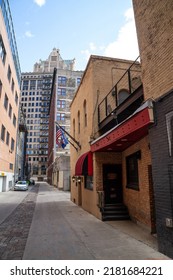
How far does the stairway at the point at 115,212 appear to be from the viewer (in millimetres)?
8961

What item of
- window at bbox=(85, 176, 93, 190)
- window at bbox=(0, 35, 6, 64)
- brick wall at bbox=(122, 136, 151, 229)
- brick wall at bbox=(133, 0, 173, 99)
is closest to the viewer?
brick wall at bbox=(133, 0, 173, 99)

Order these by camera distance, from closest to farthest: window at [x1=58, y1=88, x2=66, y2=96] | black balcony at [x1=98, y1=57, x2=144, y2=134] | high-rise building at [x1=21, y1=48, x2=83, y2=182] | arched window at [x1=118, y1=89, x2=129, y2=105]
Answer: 1. black balcony at [x1=98, y1=57, x2=144, y2=134]
2. arched window at [x1=118, y1=89, x2=129, y2=105]
3. window at [x1=58, y1=88, x2=66, y2=96]
4. high-rise building at [x1=21, y1=48, x2=83, y2=182]

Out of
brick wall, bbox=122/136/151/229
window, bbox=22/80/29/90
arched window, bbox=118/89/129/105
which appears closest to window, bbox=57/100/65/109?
arched window, bbox=118/89/129/105

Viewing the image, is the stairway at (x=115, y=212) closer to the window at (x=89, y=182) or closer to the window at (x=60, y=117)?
the window at (x=89, y=182)

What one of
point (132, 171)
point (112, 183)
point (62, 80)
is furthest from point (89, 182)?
point (62, 80)

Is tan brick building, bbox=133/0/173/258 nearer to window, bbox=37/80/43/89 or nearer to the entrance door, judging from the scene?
the entrance door

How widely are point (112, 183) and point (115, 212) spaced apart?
1.48 meters

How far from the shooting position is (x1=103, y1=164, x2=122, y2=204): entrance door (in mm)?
9867

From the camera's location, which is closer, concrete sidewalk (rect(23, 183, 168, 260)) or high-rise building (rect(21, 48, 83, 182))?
concrete sidewalk (rect(23, 183, 168, 260))

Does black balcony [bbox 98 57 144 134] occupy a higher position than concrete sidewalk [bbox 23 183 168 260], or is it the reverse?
black balcony [bbox 98 57 144 134]

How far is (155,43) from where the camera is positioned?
5.38 metres

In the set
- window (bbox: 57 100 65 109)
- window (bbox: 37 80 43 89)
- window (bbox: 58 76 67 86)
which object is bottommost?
window (bbox: 57 100 65 109)

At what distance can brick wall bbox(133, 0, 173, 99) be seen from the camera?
4824 mm
